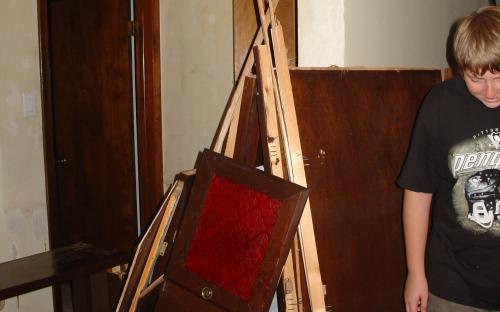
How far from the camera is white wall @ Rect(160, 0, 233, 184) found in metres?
2.33

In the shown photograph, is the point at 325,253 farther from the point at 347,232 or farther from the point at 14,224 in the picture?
the point at 14,224

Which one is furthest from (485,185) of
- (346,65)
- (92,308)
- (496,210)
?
(92,308)

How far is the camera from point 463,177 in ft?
4.10

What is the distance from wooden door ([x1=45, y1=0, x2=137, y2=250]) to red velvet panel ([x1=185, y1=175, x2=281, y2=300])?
1.49m

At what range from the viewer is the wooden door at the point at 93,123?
2.83 m

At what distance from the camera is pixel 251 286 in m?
1.30

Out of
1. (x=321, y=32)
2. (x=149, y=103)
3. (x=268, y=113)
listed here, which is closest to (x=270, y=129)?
(x=268, y=113)

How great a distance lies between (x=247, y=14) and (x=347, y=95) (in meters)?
0.88

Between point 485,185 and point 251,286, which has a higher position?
point 485,185

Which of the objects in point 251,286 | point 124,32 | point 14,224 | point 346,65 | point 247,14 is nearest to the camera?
point 251,286

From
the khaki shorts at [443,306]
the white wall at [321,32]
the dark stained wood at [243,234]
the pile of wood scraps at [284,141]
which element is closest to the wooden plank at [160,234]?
the dark stained wood at [243,234]

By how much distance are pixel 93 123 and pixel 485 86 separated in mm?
2431

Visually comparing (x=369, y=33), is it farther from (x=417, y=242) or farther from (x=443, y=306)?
(x=443, y=306)

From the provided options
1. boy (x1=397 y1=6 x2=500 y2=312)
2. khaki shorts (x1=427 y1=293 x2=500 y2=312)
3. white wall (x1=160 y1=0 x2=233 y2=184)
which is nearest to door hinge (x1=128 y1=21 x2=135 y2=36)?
white wall (x1=160 y1=0 x2=233 y2=184)
